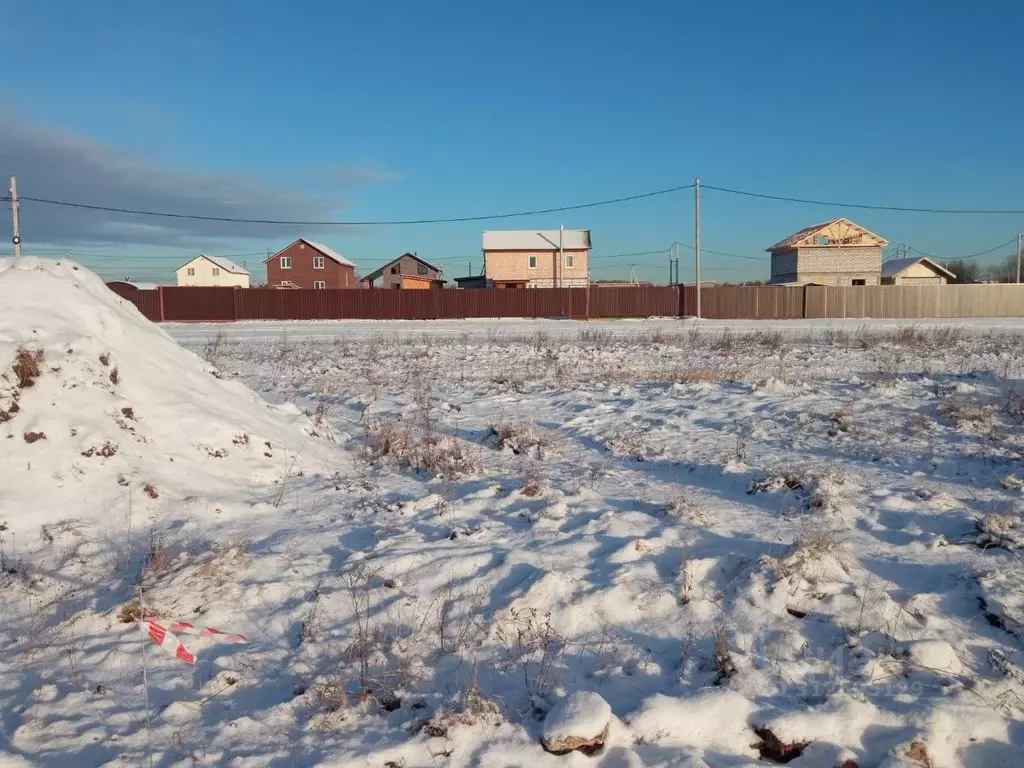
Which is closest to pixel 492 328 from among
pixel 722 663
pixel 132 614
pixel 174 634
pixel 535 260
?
pixel 132 614

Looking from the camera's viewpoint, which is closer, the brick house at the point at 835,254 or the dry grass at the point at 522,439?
the dry grass at the point at 522,439

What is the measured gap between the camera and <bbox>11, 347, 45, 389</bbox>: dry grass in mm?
5121

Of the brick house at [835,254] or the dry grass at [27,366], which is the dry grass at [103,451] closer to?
the dry grass at [27,366]

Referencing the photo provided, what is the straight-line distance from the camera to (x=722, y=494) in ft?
17.9

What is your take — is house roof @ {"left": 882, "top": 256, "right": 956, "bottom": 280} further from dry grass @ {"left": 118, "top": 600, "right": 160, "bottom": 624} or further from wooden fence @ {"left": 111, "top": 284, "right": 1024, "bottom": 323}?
dry grass @ {"left": 118, "top": 600, "right": 160, "bottom": 624}

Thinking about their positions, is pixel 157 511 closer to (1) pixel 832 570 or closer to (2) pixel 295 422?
(2) pixel 295 422

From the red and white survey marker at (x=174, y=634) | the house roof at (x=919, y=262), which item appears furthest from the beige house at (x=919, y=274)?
the red and white survey marker at (x=174, y=634)

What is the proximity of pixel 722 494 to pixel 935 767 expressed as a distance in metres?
2.86

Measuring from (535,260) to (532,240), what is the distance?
6.04ft

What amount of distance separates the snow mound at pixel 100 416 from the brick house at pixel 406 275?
63.0 meters

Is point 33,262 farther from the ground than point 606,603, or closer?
farther from the ground

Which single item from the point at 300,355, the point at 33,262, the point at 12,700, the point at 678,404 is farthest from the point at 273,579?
the point at 300,355

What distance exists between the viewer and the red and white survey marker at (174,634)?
130 inches

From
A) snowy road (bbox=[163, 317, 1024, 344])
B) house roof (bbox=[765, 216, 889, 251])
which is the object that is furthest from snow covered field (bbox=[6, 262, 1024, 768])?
house roof (bbox=[765, 216, 889, 251])
